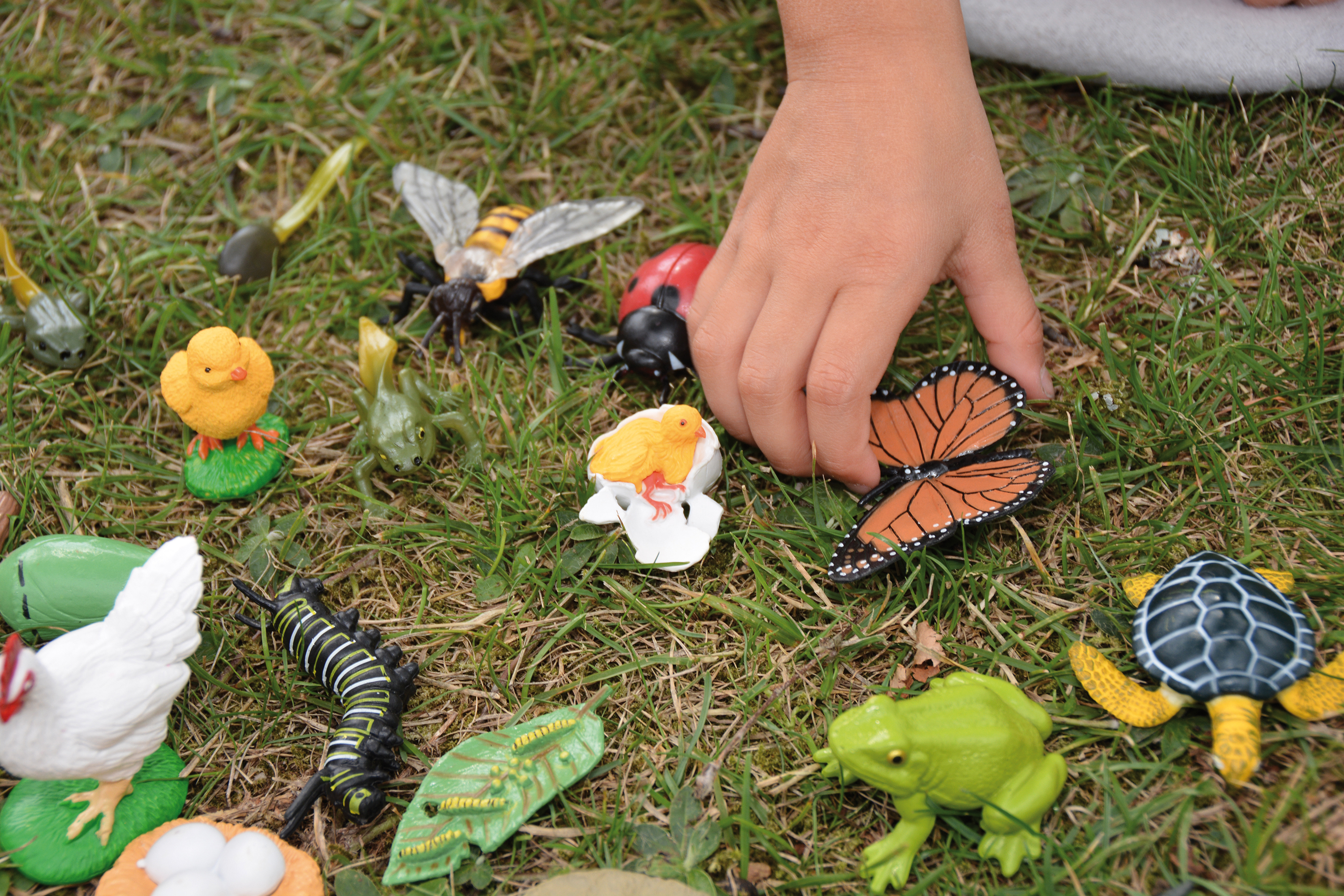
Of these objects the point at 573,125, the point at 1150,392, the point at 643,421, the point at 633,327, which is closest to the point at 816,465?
the point at 643,421

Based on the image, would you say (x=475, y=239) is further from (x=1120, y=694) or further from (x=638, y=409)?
(x=1120, y=694)

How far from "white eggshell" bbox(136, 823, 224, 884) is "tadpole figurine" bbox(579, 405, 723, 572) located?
3.39ft

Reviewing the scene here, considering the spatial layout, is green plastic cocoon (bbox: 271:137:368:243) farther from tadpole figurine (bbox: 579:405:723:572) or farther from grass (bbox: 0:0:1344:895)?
tadpole figurine (bbox: 579:405:723:572)

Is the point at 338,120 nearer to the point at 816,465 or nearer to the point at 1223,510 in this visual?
the point at 816,465

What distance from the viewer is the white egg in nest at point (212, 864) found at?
5.68 ft

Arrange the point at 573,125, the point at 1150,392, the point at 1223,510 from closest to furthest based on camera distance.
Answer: the point at 1223,510 → the point at 1150,392 → the point at 573,125

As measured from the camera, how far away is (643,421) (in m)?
2.18

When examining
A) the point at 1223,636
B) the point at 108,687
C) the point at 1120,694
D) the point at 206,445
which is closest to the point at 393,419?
the point at 206,445

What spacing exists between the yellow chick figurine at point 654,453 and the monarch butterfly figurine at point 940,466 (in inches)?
16.8

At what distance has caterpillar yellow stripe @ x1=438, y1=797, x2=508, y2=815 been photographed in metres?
1.87

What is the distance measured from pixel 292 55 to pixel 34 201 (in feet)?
3.48

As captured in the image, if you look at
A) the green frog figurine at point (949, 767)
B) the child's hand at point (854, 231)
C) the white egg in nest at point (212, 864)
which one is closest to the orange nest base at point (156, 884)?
the white egg in nest at point (212, 864)

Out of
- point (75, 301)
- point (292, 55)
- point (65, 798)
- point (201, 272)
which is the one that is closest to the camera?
point (65, 798)

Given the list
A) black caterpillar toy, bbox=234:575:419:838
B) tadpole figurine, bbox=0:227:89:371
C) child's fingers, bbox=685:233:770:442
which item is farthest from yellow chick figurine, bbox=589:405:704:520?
tadpole figurine, bbox=0:227:89:371
